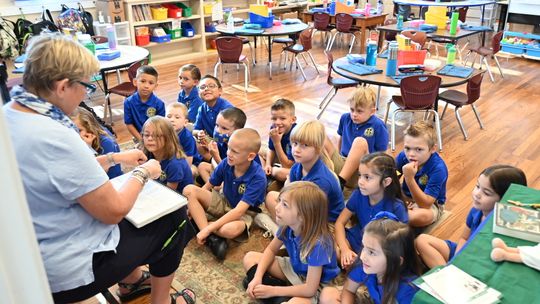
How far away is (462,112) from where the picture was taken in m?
5.06

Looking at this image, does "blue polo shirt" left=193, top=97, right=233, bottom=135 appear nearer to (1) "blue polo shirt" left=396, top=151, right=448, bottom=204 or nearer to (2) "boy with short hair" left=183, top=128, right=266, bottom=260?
(2) "boy with short hair" left=183, top=128, right=266, bottom=260

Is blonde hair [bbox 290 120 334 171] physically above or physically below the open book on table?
above

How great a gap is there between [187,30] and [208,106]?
176 inches

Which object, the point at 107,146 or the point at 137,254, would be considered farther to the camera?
the point at 107,146

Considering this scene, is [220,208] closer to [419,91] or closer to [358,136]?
[358,136]

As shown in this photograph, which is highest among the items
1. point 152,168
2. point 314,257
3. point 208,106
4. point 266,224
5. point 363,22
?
point 363,22

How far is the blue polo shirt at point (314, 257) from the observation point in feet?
6.59

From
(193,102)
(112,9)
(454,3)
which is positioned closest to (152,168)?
(193,102)

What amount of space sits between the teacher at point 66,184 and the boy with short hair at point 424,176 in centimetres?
160

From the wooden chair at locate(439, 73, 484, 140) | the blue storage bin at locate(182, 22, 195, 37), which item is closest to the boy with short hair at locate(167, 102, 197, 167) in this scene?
the wooden chair at locate(439, 73, 484, 140)

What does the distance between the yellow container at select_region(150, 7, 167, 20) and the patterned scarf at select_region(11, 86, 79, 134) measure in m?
6.09

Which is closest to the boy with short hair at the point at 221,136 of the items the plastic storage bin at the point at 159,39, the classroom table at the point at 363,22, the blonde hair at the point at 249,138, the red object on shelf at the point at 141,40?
the blonde hair at the point at 249,138

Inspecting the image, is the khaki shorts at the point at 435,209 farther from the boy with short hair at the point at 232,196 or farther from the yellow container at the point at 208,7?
the yellow container at the point at 208,7

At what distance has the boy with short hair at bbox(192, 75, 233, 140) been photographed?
11.6 feet
